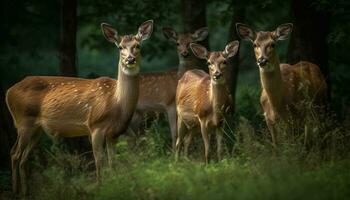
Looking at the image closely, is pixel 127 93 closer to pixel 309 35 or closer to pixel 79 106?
pixel 79 106

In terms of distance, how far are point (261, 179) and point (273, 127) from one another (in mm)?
2997

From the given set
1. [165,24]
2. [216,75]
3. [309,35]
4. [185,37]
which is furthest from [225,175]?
[165,24]

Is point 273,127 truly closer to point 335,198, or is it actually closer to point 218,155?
point 218,155

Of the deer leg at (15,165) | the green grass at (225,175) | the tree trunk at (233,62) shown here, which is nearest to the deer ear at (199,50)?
the green grass at (225,175)

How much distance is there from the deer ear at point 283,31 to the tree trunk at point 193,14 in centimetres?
252

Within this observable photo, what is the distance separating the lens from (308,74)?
44.2 feet

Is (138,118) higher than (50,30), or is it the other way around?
(50,30)

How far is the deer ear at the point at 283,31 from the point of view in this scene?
41.7 feet

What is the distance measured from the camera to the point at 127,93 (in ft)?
39.7

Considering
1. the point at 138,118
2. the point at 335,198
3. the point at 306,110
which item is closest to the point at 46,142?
the point at 138,118

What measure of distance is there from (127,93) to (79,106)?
0.78m

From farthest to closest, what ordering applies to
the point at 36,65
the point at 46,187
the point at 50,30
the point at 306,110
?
the point at 36,65 < the point at 50,30 < the point at 306,110 < the point at 46,187

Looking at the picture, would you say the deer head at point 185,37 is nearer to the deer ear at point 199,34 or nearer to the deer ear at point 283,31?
the deer ear at point 199,34

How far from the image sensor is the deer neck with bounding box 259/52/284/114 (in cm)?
1225
